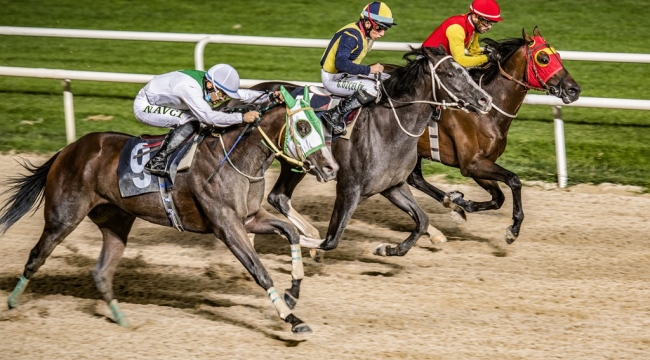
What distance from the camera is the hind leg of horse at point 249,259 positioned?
6210 millimetres

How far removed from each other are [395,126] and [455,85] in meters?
0.53

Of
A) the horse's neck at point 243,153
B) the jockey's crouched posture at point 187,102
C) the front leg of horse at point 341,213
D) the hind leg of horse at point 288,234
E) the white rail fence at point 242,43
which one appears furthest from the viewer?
the white rail fence at point 242,43

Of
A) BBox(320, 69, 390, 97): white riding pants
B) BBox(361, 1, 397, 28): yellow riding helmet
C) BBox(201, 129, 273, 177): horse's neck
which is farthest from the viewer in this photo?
BBox(320, 69, 390, 97): white riding pants

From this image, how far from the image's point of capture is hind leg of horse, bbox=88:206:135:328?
6762 mm

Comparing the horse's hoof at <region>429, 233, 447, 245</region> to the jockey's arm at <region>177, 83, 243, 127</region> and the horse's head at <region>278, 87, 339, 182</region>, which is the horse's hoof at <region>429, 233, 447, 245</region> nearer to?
the horse's head at <region>278, 87, 339, 182</region>

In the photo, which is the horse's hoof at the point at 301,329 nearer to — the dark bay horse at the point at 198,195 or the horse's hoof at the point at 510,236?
the dark bay horse at the point at 198,195

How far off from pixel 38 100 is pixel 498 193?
6959 mm

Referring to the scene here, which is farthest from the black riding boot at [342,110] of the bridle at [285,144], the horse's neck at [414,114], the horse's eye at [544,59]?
the horse's eye at [544,59]

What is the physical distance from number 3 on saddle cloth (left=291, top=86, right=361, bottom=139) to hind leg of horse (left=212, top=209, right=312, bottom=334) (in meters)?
1.22

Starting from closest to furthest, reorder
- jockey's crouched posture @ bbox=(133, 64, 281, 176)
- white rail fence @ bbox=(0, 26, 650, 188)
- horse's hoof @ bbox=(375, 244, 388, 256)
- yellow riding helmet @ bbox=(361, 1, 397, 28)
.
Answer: jockey's crouched posture @ bbox=(133, 64, 281, 176)
yellow riding helmet @ bbox=(361, 1, 397, 28)
horse's hoof @ bbox=(375, 244, 388, 256)
white rail fence @ bbox=(0, 26, 650, 188)

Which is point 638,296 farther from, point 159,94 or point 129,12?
point 129,12

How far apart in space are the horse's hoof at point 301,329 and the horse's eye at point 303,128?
121cm

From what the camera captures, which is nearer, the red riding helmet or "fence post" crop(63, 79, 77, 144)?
the red riding helmet

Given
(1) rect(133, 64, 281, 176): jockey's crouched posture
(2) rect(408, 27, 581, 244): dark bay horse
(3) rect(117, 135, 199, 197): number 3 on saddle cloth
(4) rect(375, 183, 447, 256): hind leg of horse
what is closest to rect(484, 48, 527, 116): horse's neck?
(2) rect(408, 27, 581, 244): dark bay horse
